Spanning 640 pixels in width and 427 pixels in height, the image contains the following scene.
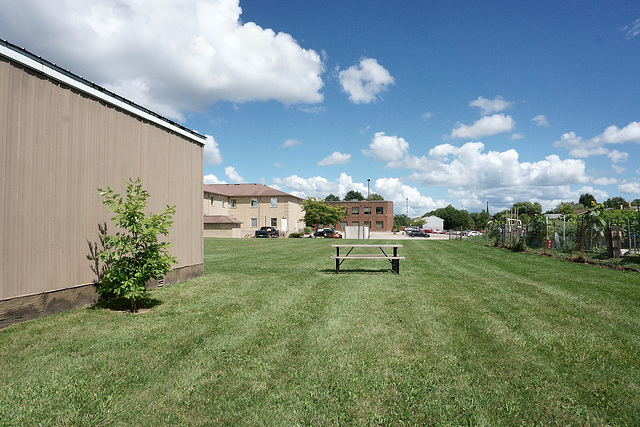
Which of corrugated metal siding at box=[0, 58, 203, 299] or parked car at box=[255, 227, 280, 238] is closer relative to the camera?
corrugated metal siding at box=[0, 58, 203, 299]

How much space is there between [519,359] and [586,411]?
100 cm

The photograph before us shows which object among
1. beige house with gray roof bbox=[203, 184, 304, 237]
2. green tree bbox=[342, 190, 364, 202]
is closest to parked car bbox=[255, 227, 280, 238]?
beige house with gray roof bbox=[203, 184, 304, 237]

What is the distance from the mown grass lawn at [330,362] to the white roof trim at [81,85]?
3790 millimetres

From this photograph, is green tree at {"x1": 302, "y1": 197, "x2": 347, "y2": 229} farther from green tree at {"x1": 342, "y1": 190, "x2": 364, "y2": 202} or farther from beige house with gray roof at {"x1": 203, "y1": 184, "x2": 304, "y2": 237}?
green tree at {"x1": 342, "y1": 190, "x2": 364, "y2": 202}

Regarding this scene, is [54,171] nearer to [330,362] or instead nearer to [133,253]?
[133,253]

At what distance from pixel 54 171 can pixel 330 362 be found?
521 cm

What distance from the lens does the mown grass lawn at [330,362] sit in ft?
9.43

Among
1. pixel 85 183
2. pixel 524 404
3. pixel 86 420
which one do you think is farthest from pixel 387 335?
pixel 85 183

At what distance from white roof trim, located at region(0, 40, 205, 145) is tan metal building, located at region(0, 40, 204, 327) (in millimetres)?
15

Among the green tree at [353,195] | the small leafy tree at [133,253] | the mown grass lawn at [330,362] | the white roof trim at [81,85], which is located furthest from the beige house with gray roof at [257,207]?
the green tree at [353,195]

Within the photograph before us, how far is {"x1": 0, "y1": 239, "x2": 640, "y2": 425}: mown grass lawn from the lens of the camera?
9.43ft

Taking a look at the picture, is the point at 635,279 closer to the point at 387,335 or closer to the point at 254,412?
the point at 387,335

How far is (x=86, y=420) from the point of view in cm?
271

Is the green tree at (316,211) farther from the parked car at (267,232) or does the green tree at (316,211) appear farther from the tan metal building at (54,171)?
the tan metal building at (54,171)
